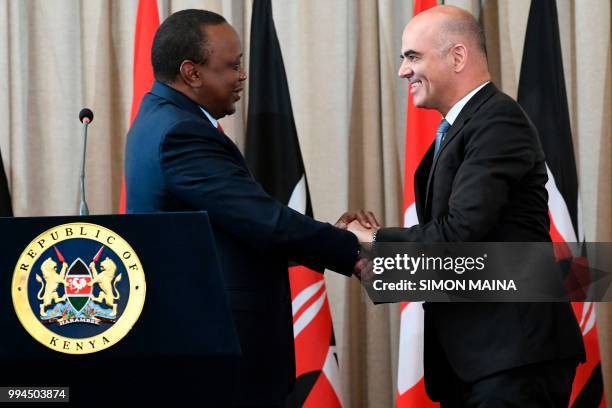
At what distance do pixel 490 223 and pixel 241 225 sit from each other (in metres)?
0.62

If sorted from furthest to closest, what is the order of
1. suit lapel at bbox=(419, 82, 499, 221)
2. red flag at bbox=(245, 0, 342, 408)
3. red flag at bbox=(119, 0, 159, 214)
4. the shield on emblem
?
1. red flag at bbox=(119, 0, 159, 214)
2. red flag at bbox=(245, 0, 342, 408)
3. suit lapel at bbox=(419, 82, 499, 221)
4. the shield on emblem

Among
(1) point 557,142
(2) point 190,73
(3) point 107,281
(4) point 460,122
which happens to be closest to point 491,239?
(4) point 460,122

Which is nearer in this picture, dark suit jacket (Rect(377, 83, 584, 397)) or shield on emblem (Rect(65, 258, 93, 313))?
shield on emblem (Rect(65, 258, 93, 313))

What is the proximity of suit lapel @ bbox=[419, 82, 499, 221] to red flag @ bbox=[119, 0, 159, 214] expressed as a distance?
6.17 ft

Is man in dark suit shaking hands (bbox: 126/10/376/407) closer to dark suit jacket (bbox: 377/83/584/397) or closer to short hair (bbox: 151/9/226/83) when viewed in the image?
short hair (bbox: 151/9/226/83)

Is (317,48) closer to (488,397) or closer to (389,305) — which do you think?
(389,305)

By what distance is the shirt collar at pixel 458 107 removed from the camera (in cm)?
230

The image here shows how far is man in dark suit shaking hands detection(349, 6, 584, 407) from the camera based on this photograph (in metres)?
2.04

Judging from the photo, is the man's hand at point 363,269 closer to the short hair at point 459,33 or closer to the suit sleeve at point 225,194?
the suit sleeve at point 225,194

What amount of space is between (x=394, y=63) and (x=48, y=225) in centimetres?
288

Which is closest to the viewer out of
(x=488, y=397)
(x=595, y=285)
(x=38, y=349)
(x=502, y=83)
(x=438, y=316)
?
(x=38, y=349)

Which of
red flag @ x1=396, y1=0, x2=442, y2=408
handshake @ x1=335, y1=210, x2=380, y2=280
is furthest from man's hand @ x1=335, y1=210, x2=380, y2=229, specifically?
red flag @ x1=396, y1=0, x2=442, y2=408

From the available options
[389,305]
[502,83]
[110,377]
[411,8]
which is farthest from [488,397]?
[411,8]

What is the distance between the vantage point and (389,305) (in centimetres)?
401
